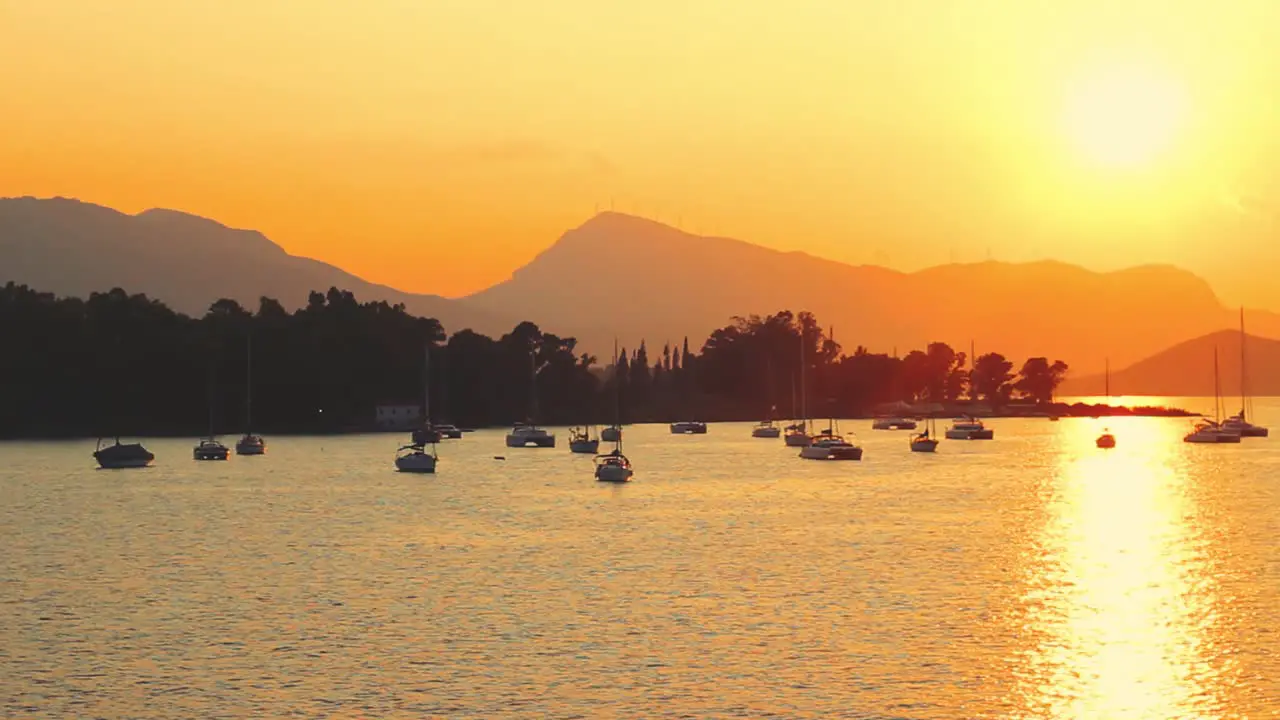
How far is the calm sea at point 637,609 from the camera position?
160 ft

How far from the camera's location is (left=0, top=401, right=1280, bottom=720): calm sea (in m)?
48.7

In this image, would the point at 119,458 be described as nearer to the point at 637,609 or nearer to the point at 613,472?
the point at 613,472

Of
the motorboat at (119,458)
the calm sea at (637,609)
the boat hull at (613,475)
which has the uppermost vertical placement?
the motorboat at (119,458)

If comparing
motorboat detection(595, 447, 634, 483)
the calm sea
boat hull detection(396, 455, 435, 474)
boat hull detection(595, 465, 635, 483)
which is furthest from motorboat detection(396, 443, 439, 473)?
the calm sea

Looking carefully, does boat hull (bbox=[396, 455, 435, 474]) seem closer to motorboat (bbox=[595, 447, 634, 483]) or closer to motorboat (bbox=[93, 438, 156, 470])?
motorboat (bbox=[595, 447, 634, 483])

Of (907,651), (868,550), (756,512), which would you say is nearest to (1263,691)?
(907,651)

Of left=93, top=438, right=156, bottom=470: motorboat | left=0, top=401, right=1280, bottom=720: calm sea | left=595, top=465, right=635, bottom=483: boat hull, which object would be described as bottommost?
left=0, top=401, right=1280, bottom=720: calm sea

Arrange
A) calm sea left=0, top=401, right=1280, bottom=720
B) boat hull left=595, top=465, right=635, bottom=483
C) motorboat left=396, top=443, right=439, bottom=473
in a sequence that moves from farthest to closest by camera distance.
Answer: motorboat left=396, top=443, right=439, bottom=473 → boat hull left=595, top=465, right=635, bottom=483 → calm sea left=0, top=401, right=1280, bottom=720

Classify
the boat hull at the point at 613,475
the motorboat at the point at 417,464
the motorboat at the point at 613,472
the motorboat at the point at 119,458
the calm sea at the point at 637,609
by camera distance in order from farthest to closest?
the motorboat at the point at 119,458
the motorboat at the point at 417,464
the motorboat at the point at 613,472
the boat hull at the point at 613,475
the calm sea at the point at 637,609

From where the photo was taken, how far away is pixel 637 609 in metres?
66.3

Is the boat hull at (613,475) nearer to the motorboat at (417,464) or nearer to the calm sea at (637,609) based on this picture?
the motorboat at (417,464)

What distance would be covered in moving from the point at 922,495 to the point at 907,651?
8812 cm

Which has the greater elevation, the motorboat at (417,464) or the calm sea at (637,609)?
the motorboat at (417,464)

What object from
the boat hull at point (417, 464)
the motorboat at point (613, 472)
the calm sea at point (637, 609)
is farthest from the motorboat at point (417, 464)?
the calm sea at point (637, 609)
